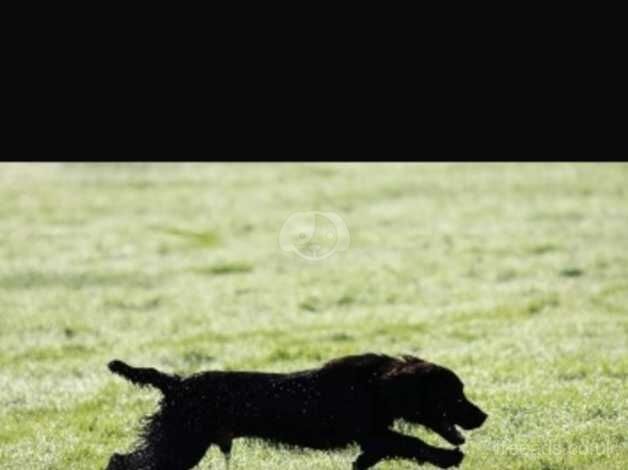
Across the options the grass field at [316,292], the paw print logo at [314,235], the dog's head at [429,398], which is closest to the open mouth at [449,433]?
the dog's head at [429,398]

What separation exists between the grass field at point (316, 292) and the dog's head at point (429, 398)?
0.38 meters

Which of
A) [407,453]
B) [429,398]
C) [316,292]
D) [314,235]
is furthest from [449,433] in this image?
[314,235]

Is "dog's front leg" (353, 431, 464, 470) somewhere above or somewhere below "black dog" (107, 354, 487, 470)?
below

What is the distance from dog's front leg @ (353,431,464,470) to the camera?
10109 millimetres

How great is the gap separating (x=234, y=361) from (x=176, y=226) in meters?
10.6

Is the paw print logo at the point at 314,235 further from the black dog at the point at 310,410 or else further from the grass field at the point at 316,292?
the black dog at the point at 310,410

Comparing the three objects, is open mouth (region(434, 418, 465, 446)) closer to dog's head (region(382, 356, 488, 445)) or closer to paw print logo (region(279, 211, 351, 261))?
dog's head (region(382, 356, 488, 445))

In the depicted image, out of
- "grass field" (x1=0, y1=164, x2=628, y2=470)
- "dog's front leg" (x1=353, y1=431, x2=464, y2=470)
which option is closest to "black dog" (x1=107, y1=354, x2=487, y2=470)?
"dog's front leg" (x1=353, y1=431, x2=464, y2=470)

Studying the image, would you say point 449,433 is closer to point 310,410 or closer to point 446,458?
point 446,458

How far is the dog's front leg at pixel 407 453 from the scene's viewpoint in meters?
10.1

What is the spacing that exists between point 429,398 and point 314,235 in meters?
14.5
